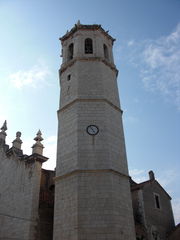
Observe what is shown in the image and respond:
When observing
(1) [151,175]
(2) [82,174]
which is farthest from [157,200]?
(2) [82,174]

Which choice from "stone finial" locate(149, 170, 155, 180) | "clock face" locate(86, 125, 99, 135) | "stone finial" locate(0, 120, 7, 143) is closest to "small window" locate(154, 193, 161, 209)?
"stone finial" locate(149, 170, 155, 180)

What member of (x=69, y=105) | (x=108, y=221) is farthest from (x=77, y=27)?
(x=108, y=221)

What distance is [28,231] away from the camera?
14.8 m

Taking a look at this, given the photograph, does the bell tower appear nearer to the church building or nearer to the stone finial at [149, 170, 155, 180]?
the church building

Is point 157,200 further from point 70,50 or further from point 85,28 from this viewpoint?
point 85,28

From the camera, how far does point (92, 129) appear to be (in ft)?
53.7

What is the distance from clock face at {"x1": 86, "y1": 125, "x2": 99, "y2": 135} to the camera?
638 inches

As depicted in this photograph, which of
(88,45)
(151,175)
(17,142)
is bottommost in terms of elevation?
(151,175)

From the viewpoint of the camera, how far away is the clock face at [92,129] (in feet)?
53.2

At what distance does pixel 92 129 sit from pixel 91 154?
172 cm

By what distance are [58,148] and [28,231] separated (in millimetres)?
5051

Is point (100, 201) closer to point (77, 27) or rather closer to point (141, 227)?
point (141, 227)

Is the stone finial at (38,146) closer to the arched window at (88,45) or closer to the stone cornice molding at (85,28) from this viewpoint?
the arched window at (88,45)

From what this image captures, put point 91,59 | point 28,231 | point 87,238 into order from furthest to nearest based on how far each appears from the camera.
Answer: point 91,59
point 28,231
point 87,238
